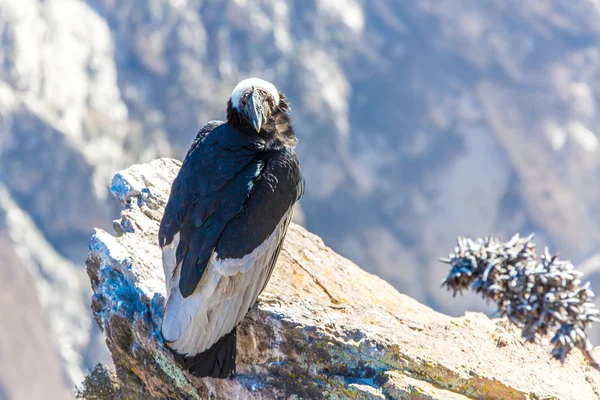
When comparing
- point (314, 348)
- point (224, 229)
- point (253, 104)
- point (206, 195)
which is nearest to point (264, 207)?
point (224, 229)

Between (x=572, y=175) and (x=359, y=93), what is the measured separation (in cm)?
2221

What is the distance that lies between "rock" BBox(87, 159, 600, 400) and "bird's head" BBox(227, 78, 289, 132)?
1633 millimetres

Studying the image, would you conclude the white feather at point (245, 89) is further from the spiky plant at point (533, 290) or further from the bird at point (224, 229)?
the spiky plant at point (533, 290)

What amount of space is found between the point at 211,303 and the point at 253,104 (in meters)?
1.98

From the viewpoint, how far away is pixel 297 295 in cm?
657

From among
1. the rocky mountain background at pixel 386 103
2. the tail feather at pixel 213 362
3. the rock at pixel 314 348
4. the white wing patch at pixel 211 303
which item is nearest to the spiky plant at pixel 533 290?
the rock at pixel 314 348

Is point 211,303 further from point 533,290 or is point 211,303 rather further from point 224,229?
point 533,290

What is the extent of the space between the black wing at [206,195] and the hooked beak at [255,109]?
214 millimetres

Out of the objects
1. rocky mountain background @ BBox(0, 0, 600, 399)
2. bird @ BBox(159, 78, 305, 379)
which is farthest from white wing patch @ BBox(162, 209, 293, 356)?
rocky mountain background @ BBox(0, 0, 600, 399)

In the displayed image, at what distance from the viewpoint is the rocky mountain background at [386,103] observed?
6159 centimetres

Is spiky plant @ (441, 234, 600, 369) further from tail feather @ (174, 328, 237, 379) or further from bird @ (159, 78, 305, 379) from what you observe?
tail feather @ (174, 328, 237, 379)

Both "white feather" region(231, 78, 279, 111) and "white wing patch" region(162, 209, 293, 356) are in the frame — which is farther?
"white feather" region(231, 78, 279, 111)

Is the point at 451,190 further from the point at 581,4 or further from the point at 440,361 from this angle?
the point at 440,361

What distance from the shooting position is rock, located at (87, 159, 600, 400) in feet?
18.7
